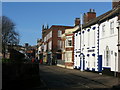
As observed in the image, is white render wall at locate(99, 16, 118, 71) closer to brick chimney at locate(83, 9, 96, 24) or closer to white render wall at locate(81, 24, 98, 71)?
white render wall at locate(81, 24, 98, 71)

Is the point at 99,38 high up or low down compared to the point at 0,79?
A: up

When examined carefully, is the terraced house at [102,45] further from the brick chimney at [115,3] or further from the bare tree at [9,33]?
the bare tree at [9,33]

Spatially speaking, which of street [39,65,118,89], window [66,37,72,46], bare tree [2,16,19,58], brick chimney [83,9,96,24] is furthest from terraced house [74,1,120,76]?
bare tree [2,16,19,58]

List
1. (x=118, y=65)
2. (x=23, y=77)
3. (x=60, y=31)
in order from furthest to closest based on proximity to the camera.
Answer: (x=60, y=31), (x=118, y=65), (x=23, y=77)

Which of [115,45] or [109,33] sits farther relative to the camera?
[109,33]

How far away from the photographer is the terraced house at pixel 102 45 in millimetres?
27875

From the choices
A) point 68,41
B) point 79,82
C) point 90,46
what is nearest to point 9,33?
point 68,41

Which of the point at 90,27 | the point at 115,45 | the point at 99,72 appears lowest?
the point at 99,72

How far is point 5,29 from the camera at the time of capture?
171 ft

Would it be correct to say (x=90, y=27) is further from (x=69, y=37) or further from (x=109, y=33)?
(x=69, y=37)

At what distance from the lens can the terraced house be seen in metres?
27.9

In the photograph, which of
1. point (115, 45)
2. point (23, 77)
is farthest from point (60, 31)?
point (23, 77)

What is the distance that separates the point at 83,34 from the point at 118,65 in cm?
1487

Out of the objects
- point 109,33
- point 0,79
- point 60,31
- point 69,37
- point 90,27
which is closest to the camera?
point 0,79
